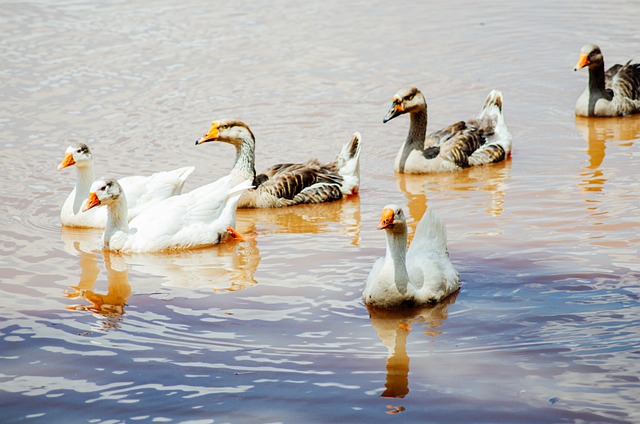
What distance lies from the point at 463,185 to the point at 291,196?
2.32 meters

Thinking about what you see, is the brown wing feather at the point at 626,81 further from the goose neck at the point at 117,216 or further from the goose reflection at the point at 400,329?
the goose neck at the point at 117,216

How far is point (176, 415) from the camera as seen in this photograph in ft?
22.3

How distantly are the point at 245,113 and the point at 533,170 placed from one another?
5.01 metres

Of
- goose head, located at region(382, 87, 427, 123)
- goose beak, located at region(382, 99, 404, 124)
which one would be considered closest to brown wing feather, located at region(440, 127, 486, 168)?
goose head, located at region(382, 87, 427, 123)

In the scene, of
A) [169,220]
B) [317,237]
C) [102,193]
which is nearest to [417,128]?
[317,237]

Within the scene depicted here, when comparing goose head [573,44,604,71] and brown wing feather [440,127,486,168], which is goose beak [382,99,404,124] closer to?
brown wing feather [440,127,486,168]

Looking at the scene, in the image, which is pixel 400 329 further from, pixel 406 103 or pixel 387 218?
pixel 406 103

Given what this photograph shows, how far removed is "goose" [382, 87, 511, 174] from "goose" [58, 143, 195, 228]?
11.0 feet

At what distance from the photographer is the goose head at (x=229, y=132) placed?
493 inches

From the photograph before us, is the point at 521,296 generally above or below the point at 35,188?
below

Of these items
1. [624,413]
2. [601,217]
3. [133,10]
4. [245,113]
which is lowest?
[624,413]

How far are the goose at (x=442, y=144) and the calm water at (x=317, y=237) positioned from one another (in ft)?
0.97

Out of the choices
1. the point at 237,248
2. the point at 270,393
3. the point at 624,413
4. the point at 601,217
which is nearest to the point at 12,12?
the point at 237,248

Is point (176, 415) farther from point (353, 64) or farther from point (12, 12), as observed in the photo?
point (12, 12)
